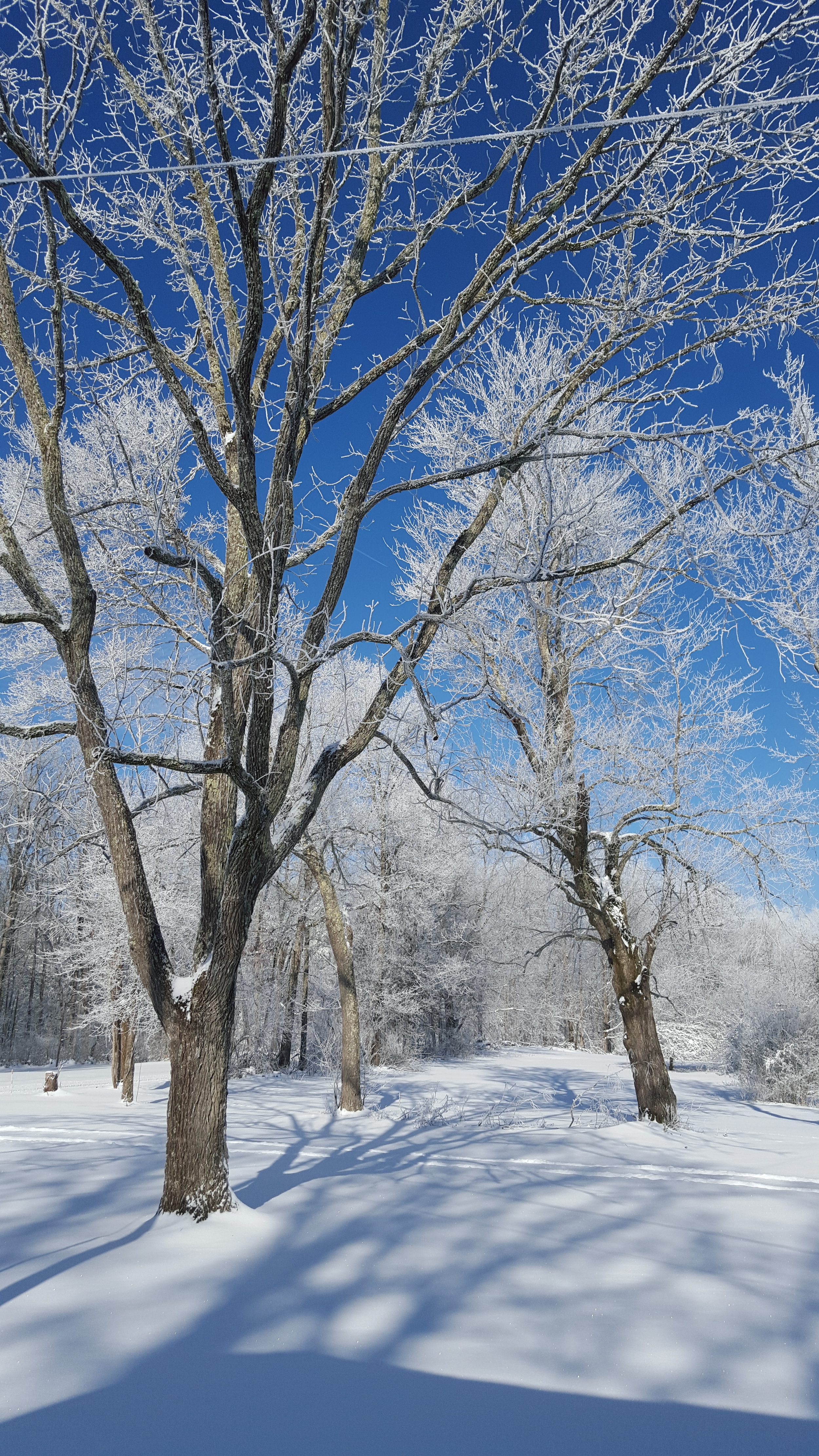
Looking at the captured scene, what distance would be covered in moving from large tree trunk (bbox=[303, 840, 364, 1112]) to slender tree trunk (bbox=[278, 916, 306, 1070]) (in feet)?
30.8

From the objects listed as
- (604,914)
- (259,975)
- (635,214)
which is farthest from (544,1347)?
(259,975)

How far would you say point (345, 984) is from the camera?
36.7 feet

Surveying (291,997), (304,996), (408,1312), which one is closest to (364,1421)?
(408,1312)

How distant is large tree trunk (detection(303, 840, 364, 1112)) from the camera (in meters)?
10.3

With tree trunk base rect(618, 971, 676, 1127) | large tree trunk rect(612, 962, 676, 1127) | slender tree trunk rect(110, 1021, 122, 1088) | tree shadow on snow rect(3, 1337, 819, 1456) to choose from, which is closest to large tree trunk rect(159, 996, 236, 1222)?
tree shadow on snow rect(3, 1337, 819, 1456)

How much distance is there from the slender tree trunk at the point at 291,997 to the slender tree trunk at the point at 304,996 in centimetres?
25

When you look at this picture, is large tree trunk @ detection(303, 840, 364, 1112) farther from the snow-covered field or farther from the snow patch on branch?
the snow patch on branch

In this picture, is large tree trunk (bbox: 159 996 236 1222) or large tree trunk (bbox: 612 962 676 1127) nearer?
large tree trunk (bbox: 159 996 236 1222)

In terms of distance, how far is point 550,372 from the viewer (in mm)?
6930

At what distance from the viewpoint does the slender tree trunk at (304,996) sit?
69.2 feet

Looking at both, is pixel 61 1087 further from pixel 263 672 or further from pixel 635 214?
pixel 635 214

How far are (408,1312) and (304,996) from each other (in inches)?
810

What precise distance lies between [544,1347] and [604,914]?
22.0 ft

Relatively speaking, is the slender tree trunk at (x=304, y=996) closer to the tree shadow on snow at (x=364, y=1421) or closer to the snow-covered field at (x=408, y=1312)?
the snow-covered field at (x=408, y=1312)
